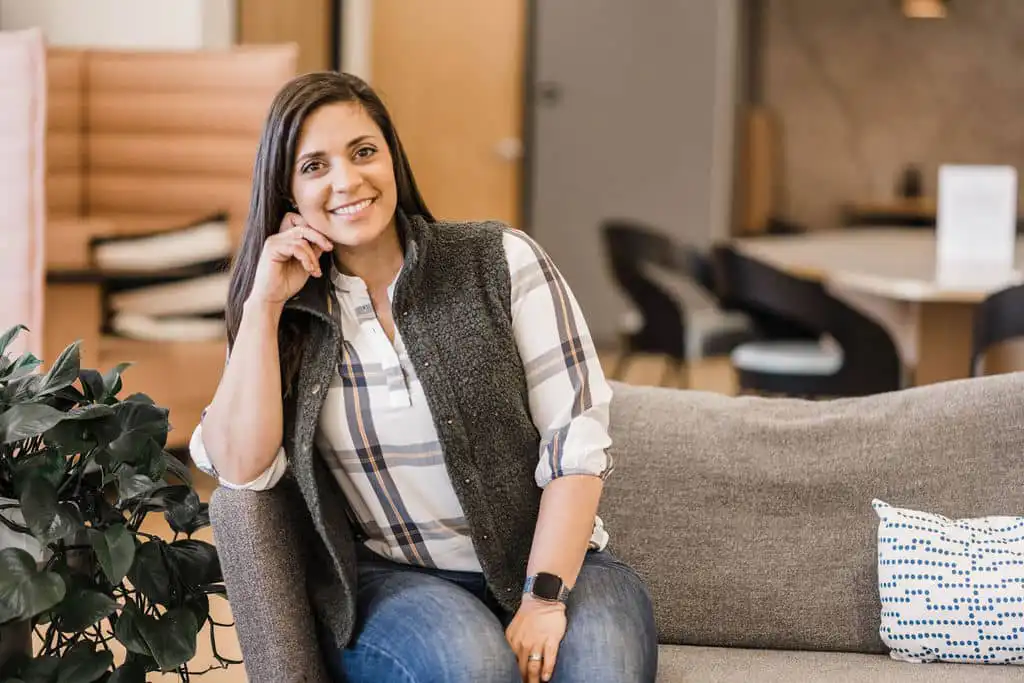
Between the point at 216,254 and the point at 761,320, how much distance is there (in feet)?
5.58

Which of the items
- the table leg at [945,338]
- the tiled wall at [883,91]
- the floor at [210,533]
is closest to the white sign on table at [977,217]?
the table leg at [945,338]

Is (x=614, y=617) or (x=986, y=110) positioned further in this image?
(x=986, y=110)

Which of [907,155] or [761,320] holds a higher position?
[907,155]

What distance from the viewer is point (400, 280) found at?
1.97 meters

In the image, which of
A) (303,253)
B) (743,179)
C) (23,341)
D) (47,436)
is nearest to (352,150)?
(303,253)

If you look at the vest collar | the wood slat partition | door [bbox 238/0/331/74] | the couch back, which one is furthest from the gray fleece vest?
door [bbox 238/0/331/74]

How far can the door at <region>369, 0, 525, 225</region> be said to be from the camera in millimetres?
6844

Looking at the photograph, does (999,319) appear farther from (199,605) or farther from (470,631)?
(199,605)

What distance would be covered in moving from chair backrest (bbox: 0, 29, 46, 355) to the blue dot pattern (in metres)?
2.27

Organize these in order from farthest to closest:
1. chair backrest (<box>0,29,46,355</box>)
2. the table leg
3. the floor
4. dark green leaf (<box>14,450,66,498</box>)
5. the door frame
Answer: the door frame < the table leg < chair backrest (<box>0,29,46,355</box>) < the floor < dark green leaf (<box>14,450,66,498</box>)

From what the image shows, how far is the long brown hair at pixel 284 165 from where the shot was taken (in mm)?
1938

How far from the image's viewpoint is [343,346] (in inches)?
78.2

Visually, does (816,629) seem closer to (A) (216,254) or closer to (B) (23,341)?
(B) (23,341)

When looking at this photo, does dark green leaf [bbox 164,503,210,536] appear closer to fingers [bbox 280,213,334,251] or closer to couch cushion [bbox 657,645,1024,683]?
fingers [bbox 280,213,334,251]
